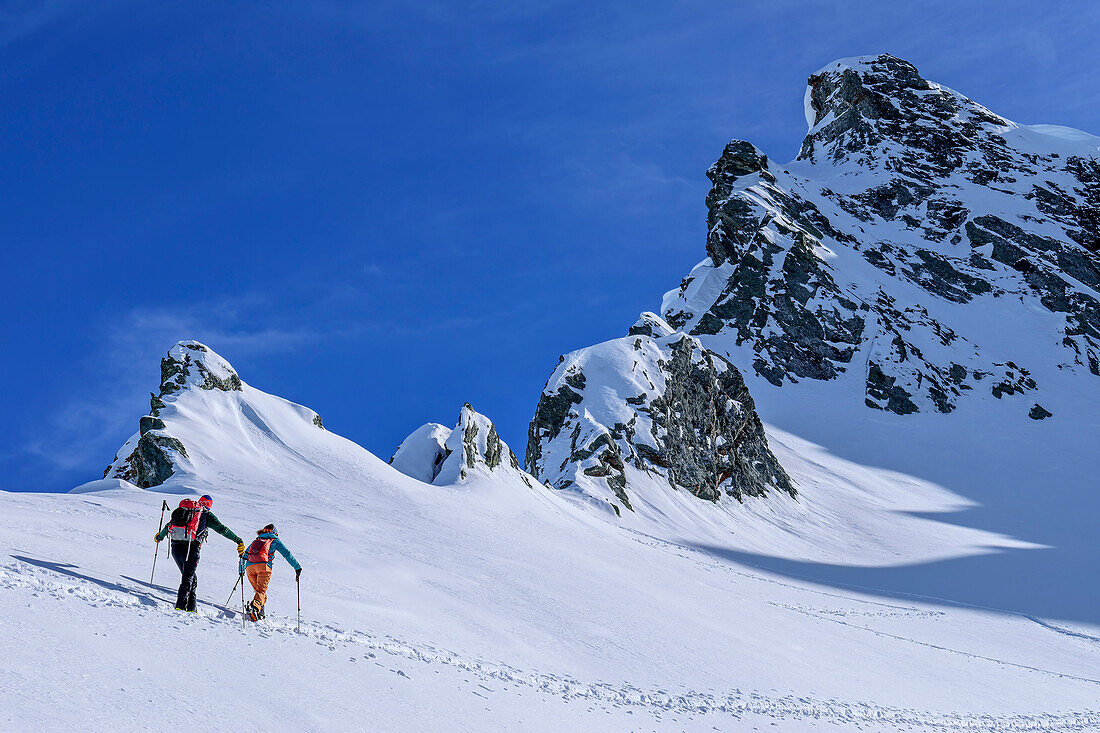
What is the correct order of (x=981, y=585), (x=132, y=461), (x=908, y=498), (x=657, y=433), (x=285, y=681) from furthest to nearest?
(x=908, y=498), (x=657, y=433), (x=981, y=585), (x=132, y=461), (x=285, y=681)

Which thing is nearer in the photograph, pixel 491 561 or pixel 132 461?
pixel 491 561

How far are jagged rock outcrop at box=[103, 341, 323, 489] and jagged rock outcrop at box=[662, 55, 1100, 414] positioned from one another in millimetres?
59438

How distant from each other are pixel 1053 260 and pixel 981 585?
214ft

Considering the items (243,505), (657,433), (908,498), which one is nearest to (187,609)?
(243,505)

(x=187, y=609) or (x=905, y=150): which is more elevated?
(x=905, y=150)

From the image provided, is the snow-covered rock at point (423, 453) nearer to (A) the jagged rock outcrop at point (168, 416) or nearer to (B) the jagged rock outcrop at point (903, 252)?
(A) the jagged rock outcrop at point (168, 416)

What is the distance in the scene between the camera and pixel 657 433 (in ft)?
169

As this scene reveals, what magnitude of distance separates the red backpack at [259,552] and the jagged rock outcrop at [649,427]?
100 feet

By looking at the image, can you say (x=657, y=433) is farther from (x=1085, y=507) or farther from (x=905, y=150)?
(x=905, y=150)

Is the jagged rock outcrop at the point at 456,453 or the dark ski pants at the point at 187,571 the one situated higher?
the jagged rock outcrop at the point at 456,453

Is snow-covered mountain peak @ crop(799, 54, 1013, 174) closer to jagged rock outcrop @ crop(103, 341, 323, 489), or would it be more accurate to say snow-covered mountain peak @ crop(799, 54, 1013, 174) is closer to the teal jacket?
jagged rock outcrop @ crop(103, 341, 323, 489)

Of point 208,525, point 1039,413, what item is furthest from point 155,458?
point 1039,413

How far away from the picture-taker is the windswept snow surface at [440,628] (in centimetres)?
827

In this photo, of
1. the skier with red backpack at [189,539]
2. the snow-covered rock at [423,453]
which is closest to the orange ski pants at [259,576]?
the skier with red backpack at [189,539]
